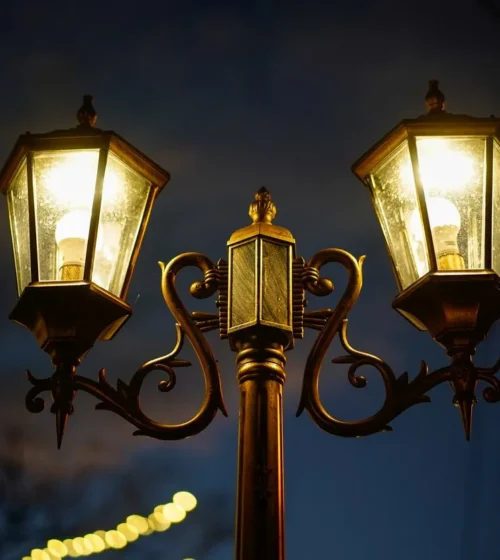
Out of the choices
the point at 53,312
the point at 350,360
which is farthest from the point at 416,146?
the point at 53,312

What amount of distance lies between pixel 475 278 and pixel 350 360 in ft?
2.14

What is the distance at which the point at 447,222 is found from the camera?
440 centimetres

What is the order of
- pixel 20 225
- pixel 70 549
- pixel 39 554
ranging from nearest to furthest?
pixel 20 225
pixel 70 549
pixel 39 554

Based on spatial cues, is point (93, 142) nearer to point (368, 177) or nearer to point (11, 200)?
point (11, 200)

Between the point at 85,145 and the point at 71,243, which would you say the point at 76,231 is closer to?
the point at 71,243

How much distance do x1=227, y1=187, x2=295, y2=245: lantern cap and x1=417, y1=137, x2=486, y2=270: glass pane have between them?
2.22ft

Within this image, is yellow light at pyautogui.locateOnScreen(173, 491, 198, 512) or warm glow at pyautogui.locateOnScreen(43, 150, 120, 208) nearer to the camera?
warm glow at pyautogui.locateOnScreen(43, 150, 120, 208)

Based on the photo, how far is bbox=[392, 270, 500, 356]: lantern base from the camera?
4266 mm

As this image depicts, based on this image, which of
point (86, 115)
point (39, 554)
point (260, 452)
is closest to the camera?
point (260, 452)

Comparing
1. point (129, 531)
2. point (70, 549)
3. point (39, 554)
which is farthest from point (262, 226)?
point (39, 554)

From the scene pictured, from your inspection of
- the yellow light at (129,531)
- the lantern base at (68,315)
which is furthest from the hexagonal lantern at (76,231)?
the yellow light at (129,531)

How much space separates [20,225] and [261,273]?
1.18 metres

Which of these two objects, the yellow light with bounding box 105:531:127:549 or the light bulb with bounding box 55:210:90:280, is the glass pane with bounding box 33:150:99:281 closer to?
the light bulb with bounding box 55:210:90:280

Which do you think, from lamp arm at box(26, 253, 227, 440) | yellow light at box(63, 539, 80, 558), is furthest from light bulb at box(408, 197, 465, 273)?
yellow light at box(63, 539, 80, 558)
